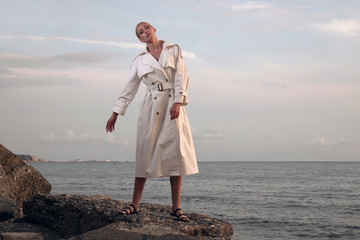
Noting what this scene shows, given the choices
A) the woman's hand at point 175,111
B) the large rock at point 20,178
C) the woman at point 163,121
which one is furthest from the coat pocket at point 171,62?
the large rock at point 20,178

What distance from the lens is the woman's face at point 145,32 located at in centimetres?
490

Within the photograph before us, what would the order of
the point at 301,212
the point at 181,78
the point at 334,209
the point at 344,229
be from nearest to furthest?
the point at 181,78 < the point at 344,229 < the point at 301,212 < the point at 334,209

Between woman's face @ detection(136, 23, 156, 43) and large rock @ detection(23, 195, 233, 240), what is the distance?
2.30m

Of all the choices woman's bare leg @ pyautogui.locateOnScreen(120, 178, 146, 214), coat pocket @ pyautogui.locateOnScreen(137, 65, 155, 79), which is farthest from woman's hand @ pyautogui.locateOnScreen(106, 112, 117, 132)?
woman's bare leg @ pyautogui.locateOnScreen(120, 178, 146, 214)

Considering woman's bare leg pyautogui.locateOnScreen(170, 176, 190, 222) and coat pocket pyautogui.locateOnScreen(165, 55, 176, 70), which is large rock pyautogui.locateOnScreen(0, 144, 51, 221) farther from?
coat pocket pyautogui.locateOnScreen(165, 55, 176, 70)

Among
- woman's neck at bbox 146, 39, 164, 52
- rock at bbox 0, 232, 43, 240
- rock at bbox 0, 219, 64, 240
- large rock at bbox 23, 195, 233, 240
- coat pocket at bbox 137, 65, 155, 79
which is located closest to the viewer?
rock at bbox 0, 232, 43, 240

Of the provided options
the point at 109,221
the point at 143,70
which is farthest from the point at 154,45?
the point at 109,221

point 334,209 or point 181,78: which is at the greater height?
point 181,78

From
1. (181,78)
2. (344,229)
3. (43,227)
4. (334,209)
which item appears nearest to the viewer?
(181,78)

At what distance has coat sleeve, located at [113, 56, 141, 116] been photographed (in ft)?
16.7

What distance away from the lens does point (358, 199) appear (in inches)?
1134

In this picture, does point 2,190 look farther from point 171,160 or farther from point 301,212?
point 301,212

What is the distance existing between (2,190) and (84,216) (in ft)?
4.27

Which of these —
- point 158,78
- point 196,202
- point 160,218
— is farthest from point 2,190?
point 196,202
